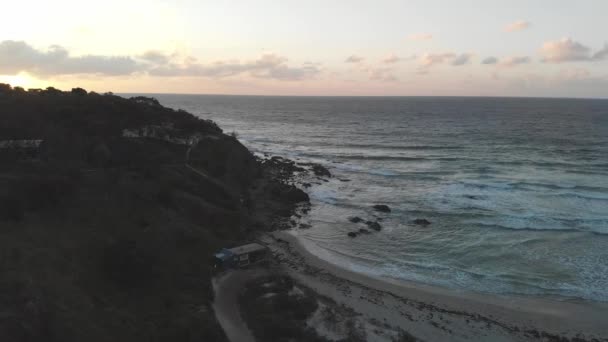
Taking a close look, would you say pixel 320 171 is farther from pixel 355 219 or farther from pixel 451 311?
pixel 451 311

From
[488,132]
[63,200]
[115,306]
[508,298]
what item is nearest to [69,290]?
[115,306]

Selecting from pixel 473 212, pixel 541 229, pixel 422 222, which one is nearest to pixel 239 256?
pixel 422 222

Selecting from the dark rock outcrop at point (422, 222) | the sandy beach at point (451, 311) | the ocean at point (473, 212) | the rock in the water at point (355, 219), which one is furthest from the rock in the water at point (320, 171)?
the sandy beach at point (451, 311)

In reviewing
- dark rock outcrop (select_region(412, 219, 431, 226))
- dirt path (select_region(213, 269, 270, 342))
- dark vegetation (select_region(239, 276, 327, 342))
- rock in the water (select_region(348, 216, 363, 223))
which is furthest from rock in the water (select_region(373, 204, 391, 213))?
dark vegetation (select_region(239, 276, 327, 342))

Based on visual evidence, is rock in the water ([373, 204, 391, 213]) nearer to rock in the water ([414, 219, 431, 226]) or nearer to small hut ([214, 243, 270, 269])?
rock in the water ([414, 219, 431, 226])

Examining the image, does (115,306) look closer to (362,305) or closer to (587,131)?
(362,305)
